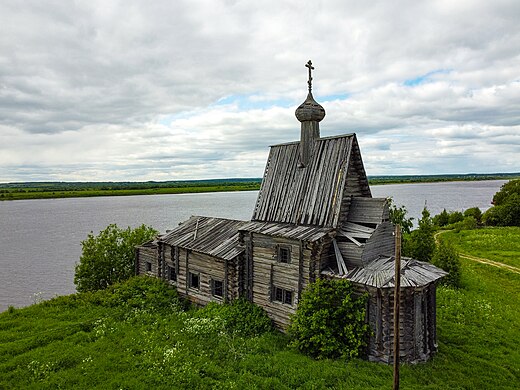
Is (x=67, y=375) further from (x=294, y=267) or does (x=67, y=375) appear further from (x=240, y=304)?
(x=294, y=267)

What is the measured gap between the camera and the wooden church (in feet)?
52.5

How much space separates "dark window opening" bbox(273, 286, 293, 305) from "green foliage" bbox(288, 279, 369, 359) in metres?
2.05

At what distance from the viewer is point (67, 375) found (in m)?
14.9

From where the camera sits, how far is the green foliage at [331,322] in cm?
1612

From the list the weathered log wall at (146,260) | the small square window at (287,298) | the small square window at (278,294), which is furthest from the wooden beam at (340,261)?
the weathered log wall at (146,260)

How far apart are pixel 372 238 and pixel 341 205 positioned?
2.24 metres

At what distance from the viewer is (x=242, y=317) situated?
19891 mm

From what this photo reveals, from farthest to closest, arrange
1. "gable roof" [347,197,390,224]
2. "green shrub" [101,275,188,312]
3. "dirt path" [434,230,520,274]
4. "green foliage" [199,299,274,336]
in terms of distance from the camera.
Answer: "dirt path" [434,230,520,274]
"green shrub" [101,275,188,312]
"green foliage" [199,299,274,336]
"gable roof" [347,197,390,224]

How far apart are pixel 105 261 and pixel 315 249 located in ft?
69.5

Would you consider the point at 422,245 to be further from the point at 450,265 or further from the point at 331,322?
the point at 331,322

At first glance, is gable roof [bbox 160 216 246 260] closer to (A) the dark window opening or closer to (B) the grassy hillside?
(A) the dark window opening

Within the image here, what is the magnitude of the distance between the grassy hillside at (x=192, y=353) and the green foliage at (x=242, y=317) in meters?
0.19

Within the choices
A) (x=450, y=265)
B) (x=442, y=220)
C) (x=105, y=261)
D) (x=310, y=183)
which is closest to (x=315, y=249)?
(x=310, y=183)

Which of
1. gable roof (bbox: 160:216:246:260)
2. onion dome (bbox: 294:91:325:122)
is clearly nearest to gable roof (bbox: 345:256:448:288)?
gable roof (bbox: 160:216:246:260)
